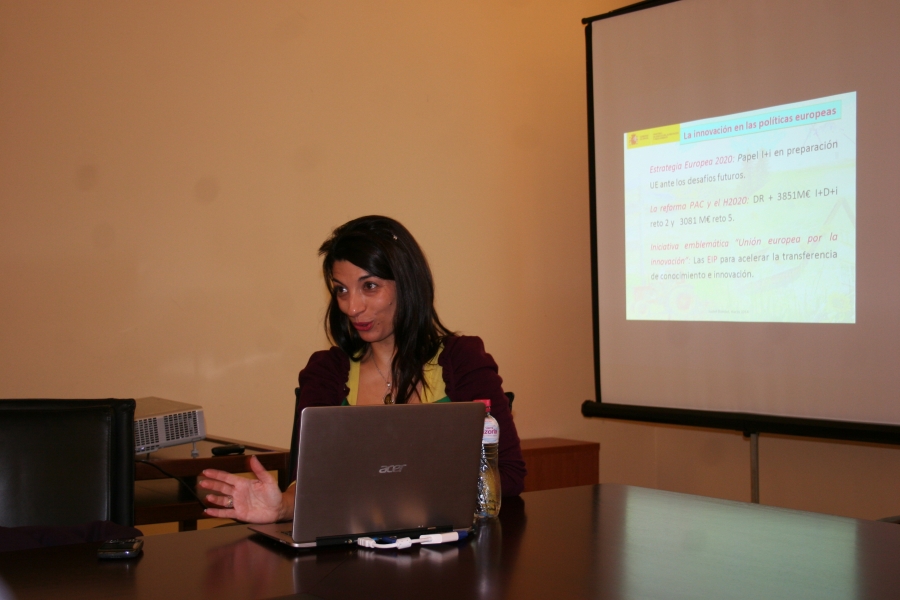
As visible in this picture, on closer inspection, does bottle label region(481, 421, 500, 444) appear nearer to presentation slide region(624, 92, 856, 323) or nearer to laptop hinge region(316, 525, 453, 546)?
laptop hinge region(316, 525, 453, 546)

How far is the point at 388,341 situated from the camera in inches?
80.4

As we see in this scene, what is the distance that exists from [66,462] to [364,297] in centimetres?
72

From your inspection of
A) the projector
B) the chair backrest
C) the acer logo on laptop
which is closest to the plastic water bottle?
the acer logo on laptop

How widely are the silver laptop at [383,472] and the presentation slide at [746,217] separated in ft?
6.87

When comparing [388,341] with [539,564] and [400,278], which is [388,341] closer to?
[400,278]

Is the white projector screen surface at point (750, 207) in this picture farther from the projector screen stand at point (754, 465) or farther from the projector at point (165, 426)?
the projector at point (165, 426)

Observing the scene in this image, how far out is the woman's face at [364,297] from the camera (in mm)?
1869

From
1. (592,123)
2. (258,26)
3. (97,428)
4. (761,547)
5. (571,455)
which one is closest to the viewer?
(761,547)

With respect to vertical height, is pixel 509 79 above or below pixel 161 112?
above

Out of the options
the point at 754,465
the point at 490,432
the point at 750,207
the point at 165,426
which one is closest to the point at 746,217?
the point at 750,207

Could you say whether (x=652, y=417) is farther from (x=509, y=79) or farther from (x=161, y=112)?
(x=161, y=112)

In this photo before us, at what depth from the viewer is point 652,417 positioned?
332cm

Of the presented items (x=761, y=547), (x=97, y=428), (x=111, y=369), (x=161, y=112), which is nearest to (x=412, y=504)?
(x=761, y=547)

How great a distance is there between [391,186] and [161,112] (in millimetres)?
1032
